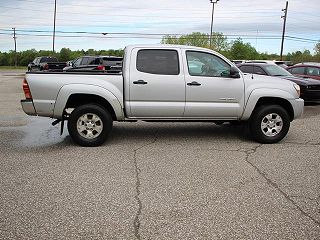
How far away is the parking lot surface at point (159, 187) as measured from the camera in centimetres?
370

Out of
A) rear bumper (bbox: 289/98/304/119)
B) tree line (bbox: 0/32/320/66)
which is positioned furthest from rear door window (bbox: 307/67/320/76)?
tree line (bbox: 0/32/320/66)

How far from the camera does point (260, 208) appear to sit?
4203mm

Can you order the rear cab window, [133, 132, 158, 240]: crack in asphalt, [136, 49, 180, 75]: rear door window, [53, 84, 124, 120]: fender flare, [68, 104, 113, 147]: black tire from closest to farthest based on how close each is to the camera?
[133, 132, 158, 240]: crack in asphalt → [53, 84, 124, 120]: fender flare → [68, 104, 113, 147]: black tire → [136, 49, 180, 75]: rear door window → the rear cab window

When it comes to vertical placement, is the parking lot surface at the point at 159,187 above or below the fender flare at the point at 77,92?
below

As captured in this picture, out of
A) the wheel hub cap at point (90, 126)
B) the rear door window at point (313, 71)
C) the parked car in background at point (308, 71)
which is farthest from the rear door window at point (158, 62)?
the rear door window at point (313, 71)

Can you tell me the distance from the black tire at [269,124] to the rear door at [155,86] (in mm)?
1527

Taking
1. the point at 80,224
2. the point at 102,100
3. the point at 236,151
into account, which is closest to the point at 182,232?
the point at 80,224

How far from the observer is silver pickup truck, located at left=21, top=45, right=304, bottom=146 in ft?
22.0

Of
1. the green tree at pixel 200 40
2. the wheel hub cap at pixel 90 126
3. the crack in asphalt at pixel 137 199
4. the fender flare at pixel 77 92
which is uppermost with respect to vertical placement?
the green tree at pixel 200 40

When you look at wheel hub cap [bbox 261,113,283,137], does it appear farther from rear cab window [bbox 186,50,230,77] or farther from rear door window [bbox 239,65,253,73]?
rear door window [bbox 239,65,253,73]

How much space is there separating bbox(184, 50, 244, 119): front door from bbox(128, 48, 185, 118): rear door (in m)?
0.19

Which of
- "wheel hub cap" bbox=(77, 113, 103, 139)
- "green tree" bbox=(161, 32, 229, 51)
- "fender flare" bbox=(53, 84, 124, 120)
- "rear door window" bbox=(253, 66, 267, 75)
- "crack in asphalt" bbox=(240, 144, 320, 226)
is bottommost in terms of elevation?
"crack in asphalt" bbox=(240, 144, 320, 226)

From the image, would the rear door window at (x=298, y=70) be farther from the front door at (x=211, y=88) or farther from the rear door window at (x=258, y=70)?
the front door at (x=211, y=88)

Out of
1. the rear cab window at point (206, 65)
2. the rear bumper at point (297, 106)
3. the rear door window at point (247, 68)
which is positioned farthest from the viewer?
the rear door window at point (247, 68)
